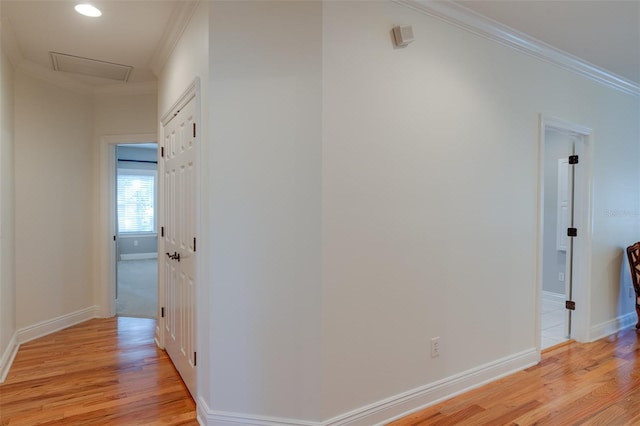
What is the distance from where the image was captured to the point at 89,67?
331cm

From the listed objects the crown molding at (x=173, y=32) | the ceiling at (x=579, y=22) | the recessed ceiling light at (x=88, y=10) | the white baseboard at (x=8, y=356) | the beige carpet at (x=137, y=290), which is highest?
the ceiling at (x=579, y=22)

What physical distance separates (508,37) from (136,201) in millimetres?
8202

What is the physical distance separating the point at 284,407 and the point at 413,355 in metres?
0.85

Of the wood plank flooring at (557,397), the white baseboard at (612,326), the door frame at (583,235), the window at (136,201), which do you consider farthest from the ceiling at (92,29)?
the window at (136,201)

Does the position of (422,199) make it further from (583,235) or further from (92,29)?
(92,29)

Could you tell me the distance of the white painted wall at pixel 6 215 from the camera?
2729mm

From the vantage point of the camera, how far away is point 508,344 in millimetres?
2752

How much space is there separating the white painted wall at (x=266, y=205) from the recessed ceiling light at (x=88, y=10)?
104 centimetres

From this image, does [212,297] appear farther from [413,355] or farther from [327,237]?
[413,355]

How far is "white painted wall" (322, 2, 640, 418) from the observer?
1.94 meters

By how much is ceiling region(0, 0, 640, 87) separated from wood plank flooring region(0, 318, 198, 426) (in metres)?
2.58

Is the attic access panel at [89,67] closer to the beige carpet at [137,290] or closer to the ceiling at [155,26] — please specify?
the ceiling at [155,26]

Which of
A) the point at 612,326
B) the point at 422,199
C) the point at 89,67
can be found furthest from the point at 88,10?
the point at 612,326

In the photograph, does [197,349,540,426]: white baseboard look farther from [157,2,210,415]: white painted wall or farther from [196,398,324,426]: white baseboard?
[157,2,210,415]: white painted wall
